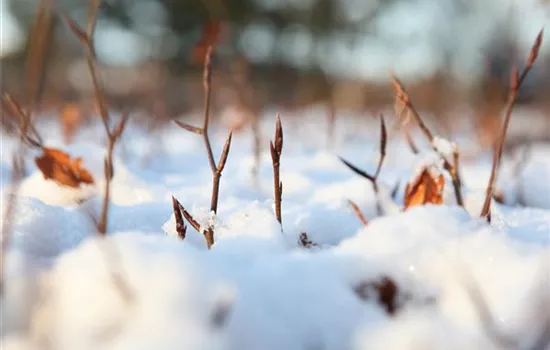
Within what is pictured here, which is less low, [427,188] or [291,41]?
[427,188]

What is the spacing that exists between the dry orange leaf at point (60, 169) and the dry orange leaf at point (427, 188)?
28.0 inches

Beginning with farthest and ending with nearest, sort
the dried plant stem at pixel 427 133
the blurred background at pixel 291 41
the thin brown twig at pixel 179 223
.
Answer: the blurred background at pixel 291 41, the dried plant stem at pixel 427 133, the thin brown twig at pixel 179 223

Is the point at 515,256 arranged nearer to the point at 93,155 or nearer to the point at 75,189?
the point at 75,189

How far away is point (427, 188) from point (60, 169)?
30.1 inches

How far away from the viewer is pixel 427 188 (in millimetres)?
1018

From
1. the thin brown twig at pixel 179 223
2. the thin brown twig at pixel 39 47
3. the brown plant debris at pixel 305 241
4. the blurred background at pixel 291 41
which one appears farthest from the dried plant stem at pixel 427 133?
the blurred background at pixel 291 41

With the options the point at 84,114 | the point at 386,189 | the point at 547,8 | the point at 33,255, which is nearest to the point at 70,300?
the point at 33,255

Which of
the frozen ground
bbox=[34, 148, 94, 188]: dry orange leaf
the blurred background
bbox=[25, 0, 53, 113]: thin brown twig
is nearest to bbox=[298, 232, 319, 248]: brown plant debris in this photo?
the frozen ground

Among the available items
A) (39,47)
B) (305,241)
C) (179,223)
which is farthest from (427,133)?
(39,47)

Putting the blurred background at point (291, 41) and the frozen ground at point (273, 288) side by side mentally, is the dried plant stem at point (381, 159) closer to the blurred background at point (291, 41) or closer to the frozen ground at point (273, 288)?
the frozen ground at point (273, 288)

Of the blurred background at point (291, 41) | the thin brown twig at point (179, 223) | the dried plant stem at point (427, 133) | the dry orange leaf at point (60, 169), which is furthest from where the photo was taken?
the blurred background at point (291, 41)

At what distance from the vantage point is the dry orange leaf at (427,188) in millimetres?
1011

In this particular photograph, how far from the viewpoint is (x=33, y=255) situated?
781 millimetres

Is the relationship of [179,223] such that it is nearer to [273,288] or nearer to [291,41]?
[273,288]
